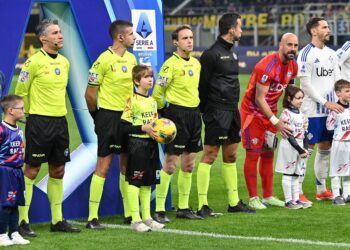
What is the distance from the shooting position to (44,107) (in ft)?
30.4

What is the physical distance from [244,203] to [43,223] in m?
2.50

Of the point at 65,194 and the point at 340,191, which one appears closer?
the point at 65,194

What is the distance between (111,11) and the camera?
10523 mm

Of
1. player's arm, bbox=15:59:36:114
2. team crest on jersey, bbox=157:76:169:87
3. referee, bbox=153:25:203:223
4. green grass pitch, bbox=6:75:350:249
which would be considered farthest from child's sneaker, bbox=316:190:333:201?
player's arm, bbox=15:59:36:114

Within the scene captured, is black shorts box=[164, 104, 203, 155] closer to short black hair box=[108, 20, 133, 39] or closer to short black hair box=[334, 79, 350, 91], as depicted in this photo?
short black hair box=[108, 20, 133, 39]

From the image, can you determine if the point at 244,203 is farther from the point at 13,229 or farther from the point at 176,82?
the point at 13,229

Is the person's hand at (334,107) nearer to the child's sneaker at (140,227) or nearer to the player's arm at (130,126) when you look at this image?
the player's arm at (130,126)

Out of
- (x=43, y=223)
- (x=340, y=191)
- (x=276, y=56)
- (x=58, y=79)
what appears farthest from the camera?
(x=340, y=191)

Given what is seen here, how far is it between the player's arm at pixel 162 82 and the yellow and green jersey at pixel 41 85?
123 cm

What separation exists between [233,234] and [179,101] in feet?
5.40

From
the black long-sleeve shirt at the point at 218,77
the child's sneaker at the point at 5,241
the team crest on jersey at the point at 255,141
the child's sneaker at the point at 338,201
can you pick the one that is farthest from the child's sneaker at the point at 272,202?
the child's sneaker at the point at 5,241

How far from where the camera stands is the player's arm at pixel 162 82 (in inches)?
397

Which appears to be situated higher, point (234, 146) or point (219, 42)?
point (219, 42)

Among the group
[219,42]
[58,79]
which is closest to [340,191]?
[219,42]
